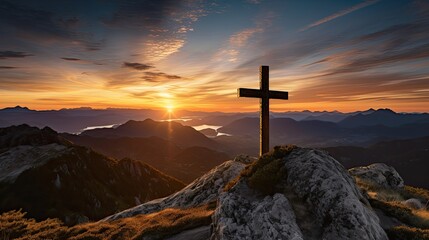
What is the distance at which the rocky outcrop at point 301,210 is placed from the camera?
33.4 ft

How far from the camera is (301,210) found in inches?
455

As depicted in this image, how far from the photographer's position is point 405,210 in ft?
48.6

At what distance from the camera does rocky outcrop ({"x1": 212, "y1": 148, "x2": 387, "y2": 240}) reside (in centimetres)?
1017

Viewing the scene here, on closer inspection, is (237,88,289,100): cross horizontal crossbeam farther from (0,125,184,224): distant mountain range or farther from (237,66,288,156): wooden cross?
(0,125,184,224): distant mountain range

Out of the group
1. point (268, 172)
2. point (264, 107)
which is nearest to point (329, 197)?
point (268, 172)

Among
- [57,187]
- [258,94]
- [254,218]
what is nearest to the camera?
[254,218]

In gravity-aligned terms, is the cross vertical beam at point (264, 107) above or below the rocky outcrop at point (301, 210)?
above

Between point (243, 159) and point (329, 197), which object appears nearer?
point (329, 197)

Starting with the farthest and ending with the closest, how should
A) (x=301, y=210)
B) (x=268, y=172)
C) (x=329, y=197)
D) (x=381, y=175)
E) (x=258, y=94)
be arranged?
(x=381, y=175) < (x=258, y=94) < (x=268, y=172) < (x=301, y=210) < (x=329, y=197)

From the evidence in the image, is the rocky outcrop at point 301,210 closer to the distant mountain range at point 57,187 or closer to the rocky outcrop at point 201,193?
the rocky outcrop at point 201,193

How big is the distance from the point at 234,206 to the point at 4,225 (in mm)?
34135

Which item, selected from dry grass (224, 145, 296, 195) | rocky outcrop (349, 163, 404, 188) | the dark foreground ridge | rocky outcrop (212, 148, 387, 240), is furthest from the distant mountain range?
rocky outcrop (212, 148, 387, 240)

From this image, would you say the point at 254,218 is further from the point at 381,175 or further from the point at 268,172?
the point at 381,175

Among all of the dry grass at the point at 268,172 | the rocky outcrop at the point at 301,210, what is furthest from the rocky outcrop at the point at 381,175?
the rocky outcrop at the point at 301,210
